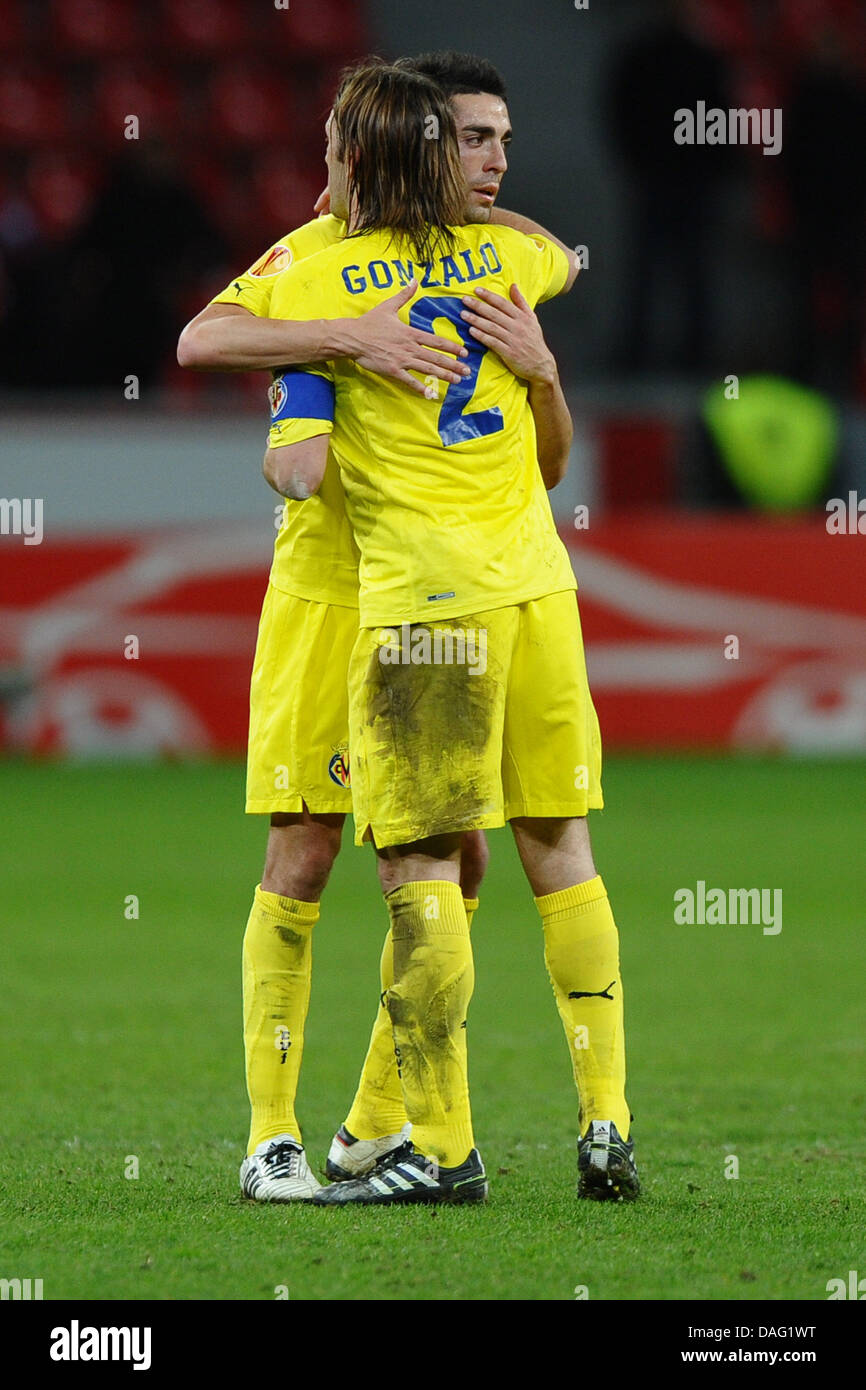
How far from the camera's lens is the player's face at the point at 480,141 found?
374cm

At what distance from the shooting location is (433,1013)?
3.74 m

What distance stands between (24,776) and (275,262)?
7527mm

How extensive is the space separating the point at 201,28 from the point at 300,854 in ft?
41.2

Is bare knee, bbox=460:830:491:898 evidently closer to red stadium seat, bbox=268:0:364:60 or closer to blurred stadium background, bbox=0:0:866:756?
blurred stadium background, bbox=0:0:866:756

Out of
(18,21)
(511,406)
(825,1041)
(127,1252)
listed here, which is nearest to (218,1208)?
(127,1252)

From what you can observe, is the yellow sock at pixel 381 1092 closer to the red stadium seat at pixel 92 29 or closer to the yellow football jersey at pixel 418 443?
the yellow football jersey at pixel 418 443

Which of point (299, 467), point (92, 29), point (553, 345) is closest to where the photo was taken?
point (299, 467)

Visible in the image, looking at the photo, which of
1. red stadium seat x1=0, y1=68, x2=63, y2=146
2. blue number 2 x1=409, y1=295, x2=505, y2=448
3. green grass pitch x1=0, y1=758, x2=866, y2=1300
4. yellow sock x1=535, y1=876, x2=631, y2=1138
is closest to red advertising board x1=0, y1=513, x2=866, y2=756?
green grass pitch x1=0, y1=758, x2=866, y2=1300

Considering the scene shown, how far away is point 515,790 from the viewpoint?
3822mm

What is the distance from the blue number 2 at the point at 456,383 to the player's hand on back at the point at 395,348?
0.04 meters

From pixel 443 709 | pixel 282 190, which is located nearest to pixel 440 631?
pixel 443 709

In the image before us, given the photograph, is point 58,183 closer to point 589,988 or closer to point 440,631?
point 440,631

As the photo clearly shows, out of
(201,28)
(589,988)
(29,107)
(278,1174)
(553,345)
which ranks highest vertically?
(201,28)

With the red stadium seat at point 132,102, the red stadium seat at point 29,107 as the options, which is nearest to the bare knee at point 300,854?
the red stadium seat at point 132,102
